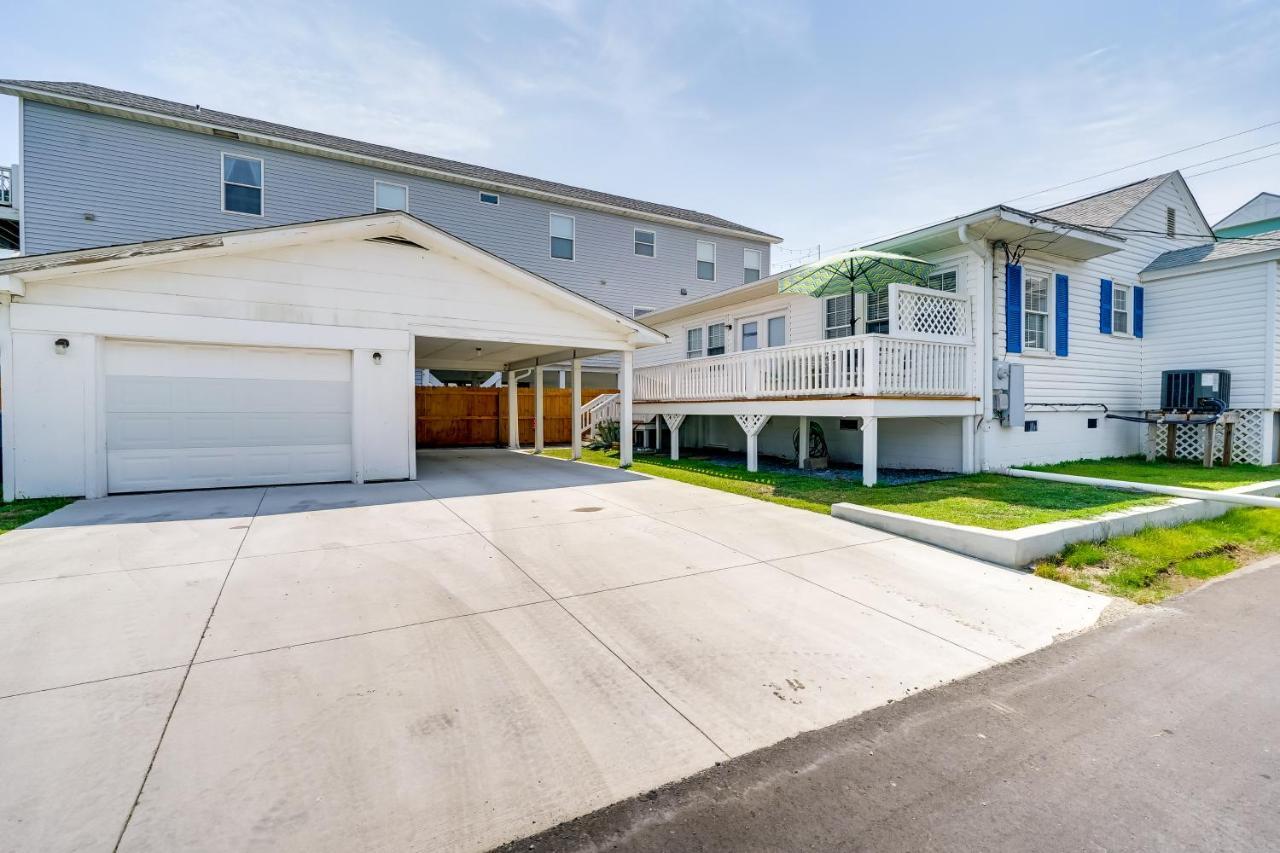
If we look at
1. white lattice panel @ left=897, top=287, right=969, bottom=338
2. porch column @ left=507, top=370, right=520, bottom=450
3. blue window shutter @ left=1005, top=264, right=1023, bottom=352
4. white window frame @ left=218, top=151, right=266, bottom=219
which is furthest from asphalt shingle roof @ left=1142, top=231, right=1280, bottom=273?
white window frame @ left=218, top=151, right=266, bottom=219

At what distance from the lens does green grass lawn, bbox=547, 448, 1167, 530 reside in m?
6.30

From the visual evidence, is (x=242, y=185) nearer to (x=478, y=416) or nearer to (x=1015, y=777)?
(x=478, y=416)

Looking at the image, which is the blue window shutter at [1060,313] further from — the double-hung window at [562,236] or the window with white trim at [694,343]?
the double-hung window at [562,236]

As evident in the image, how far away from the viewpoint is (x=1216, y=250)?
465 inches

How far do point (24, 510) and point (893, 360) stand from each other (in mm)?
11394

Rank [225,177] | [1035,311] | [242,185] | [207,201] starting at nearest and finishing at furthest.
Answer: [1035,311] < [207,201] < [225,177] < [242,185]

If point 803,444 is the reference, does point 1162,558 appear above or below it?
below

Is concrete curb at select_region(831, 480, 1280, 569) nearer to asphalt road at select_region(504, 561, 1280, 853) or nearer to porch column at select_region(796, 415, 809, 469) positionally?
asphalt road at select_region(504, 561, 1280, 853)

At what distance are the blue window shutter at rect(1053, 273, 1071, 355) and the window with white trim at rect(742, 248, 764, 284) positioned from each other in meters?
11.9

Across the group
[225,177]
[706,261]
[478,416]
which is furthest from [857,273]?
[225,177]

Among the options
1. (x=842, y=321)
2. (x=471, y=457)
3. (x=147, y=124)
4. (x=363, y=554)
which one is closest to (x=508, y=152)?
(x=147, y=124)

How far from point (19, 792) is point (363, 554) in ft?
10.2

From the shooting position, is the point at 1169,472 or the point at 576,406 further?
the point at 576,406

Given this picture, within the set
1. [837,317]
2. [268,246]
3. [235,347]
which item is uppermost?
[268,246]
